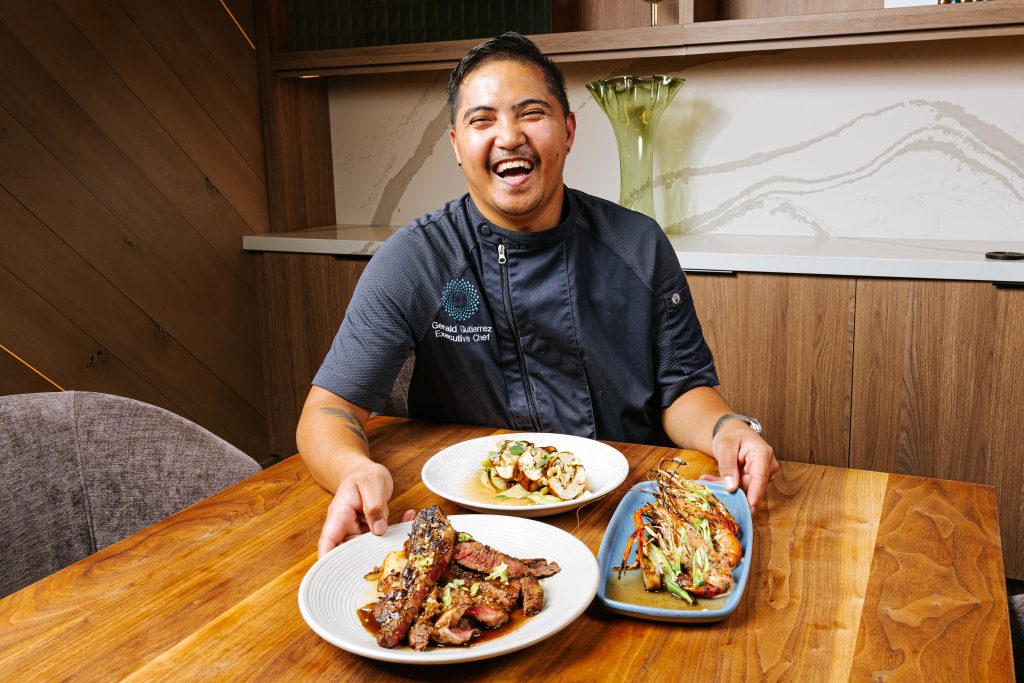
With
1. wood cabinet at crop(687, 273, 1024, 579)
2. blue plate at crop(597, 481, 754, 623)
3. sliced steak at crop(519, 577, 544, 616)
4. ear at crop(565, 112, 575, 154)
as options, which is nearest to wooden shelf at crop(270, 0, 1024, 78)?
wood cabinet at crop(687, 273, 1024, 579)

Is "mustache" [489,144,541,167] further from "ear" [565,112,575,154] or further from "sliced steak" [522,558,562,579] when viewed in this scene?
"sliced steak" [522,558,562,579]

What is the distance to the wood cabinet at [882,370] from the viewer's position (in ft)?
6.95

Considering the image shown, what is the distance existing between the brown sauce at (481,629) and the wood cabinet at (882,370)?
5.49 feet

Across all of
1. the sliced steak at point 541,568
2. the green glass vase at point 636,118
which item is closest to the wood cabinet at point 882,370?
the green glass vase at point 636,118

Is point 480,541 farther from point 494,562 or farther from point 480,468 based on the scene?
point 480,468

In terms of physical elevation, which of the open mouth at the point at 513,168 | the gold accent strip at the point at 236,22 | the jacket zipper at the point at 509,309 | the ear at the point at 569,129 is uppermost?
the gold accent strip at the point at 236,22

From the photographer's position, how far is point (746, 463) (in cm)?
116

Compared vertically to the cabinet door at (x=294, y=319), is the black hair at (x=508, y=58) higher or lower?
higher

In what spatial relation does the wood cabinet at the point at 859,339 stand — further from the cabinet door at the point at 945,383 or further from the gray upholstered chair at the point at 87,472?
the gray upholstered chair at the point at 87,472

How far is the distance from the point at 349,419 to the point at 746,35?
1.68 meters

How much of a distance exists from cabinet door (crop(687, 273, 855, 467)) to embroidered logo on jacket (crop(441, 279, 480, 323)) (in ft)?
3.37

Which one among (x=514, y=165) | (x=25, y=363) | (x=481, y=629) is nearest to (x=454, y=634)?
(x=481, y=629)

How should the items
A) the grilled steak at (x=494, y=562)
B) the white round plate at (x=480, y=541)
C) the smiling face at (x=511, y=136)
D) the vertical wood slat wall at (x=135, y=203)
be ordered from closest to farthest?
the white round plate at (x=480, y=541), the grilled steak at (x=494, y=562), the smiling face at (x=511, y=136), the vertical wood slat wall at (x=135, y=203)

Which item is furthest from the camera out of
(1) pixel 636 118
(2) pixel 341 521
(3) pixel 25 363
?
(1) pixel 636 118
